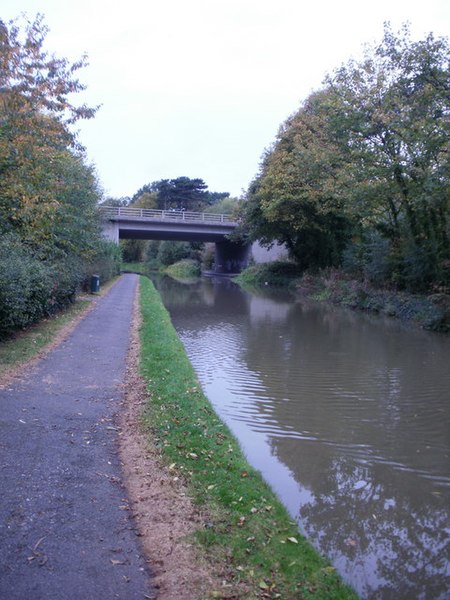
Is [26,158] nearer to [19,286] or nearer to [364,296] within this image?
[19,286]

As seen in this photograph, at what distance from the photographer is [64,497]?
16.0 ft

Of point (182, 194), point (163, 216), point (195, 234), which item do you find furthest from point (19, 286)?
point (182, 194)

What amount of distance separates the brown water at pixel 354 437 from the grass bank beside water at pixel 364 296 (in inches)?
120

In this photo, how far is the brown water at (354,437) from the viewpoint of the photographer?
480cm

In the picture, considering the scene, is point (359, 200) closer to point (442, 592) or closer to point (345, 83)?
point (345, 83)

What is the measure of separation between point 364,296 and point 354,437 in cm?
2016

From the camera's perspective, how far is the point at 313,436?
25.5 ft

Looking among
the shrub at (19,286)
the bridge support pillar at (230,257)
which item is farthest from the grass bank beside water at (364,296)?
the bridge support pillar at (230,257)

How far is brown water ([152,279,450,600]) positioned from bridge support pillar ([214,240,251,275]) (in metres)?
49.4

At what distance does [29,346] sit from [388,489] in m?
8.52

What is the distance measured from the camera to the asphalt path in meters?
3.65

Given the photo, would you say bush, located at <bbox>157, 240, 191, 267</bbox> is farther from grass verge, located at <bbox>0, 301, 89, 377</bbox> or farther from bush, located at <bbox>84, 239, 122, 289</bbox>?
grass verge, located at <bbox>0, 301, 89, 377</bbox>

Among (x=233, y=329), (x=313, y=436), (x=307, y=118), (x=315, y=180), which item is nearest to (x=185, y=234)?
(x=307, y=118)

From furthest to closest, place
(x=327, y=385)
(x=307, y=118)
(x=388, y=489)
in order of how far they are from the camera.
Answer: (x=307, y=118) < (x=327, y=385) < (x=388, y=489)
